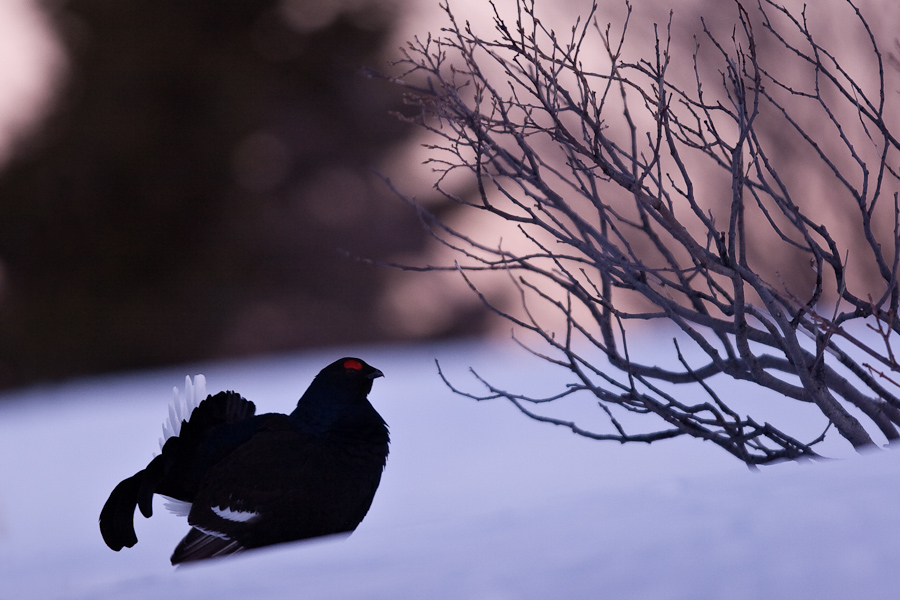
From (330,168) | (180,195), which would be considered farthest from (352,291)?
(180,195)

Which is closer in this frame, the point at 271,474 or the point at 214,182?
the point at 271,474

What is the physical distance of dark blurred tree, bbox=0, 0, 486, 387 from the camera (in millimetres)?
5145

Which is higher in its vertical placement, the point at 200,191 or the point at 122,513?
the point at 200,191

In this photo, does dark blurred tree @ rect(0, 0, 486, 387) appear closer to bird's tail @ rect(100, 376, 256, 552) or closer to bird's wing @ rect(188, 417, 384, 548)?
bird's tail @ rect(100, 376, 256, 552)

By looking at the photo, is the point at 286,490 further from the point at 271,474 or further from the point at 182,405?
the point at 182,405

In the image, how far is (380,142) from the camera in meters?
5.34

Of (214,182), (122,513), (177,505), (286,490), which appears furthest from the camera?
(214,182)

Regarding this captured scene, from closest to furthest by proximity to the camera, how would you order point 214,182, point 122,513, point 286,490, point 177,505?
point 286,490 < point 122,513 < point 177,505 < point 214,182

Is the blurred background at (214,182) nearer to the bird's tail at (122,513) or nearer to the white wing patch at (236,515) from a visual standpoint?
the bird's tail at (122,513)

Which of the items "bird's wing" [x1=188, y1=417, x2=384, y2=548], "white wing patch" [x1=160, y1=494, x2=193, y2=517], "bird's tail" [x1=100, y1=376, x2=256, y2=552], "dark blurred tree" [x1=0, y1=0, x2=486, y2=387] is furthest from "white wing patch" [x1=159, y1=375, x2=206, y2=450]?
"dark blurred tree" [x1=0, y1=0, x2=486, y2=387]

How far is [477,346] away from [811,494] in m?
4.29

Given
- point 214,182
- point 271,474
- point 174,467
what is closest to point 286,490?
point 271,474

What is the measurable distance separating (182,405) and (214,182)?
12.1ft

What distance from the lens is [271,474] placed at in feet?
5.11
